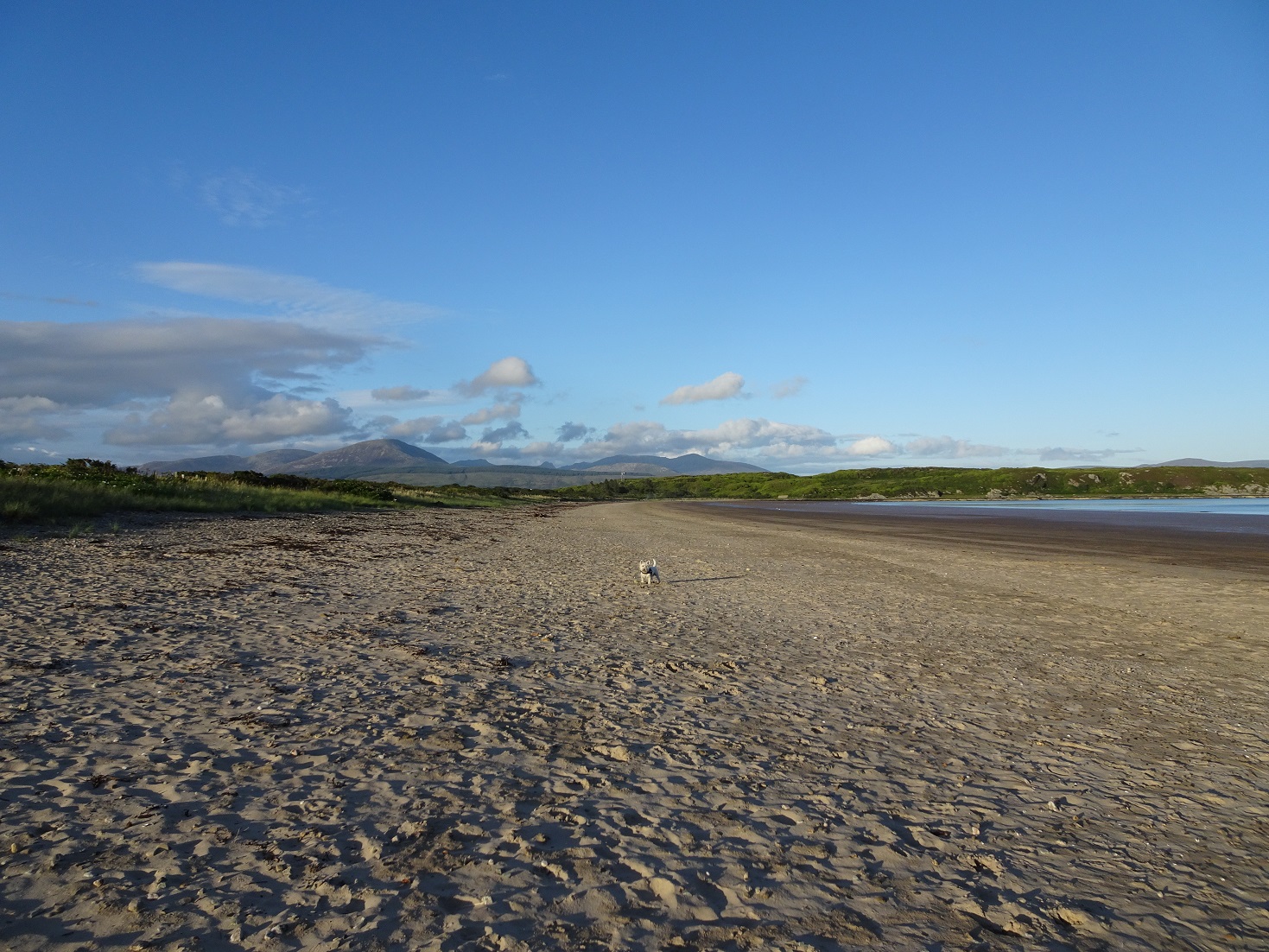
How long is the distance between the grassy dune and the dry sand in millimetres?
12632

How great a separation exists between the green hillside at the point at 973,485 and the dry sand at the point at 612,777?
104 metres

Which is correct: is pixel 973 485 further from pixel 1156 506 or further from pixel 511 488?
pixel 511 488

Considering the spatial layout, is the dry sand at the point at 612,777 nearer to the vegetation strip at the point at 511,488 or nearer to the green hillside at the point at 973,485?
the vegetation strip at the point at 511,488

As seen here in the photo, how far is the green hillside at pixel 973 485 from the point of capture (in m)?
101

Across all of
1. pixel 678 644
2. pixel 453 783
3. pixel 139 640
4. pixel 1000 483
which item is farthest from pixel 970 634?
pixel 1000 483

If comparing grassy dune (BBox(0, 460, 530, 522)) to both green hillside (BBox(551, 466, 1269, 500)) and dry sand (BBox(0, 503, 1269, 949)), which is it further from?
green hillside (BBox(551, 466, 1269, 500))

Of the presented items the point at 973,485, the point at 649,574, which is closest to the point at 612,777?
the point at 649,574

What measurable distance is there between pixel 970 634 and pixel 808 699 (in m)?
5.05

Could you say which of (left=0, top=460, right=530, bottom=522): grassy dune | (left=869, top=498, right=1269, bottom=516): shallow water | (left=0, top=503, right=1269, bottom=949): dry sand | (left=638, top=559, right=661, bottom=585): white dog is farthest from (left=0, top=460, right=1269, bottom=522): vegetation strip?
(left=869, top=498, right=1269, bottom=516): shallow water

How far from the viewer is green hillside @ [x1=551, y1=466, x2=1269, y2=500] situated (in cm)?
10131

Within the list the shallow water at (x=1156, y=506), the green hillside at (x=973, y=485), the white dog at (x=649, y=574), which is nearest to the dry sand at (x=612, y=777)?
the white dog at (x=649, y=574)

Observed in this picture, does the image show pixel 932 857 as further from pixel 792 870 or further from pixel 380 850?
pixel 380 850

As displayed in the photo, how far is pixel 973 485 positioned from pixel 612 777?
123 m

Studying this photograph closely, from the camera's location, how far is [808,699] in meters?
7.63
